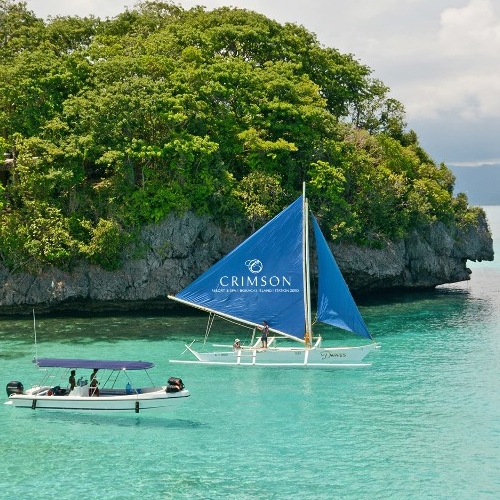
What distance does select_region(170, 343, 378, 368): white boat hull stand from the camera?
31.8 meters

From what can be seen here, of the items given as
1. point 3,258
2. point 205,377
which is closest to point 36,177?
point 3,258

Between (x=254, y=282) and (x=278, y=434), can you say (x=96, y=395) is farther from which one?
(x=254, y=282)

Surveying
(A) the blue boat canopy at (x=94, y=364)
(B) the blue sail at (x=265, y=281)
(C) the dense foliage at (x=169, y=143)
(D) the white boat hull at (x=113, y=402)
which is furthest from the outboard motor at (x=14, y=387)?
(C) the dense foliage at (x=169, y=143)

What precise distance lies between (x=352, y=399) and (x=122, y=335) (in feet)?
55.9

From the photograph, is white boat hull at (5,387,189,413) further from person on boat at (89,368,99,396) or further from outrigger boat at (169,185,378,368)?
outrigger boat at (169,185,378,368)

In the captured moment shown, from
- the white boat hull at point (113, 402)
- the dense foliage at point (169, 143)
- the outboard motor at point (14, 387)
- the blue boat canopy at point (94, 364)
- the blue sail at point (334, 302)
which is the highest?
the dense foliage at point (169, 143)

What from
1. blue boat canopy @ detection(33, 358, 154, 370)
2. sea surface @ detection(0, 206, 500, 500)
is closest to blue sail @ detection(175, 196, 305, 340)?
sea surface @ detection(0, 206, 500, 500)

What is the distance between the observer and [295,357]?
31.9 m

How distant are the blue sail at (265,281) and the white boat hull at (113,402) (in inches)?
336

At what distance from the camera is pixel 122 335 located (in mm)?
39469

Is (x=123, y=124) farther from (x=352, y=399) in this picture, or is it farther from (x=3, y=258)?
(x=352, y=399)

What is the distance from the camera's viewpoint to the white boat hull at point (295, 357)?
31781 millimetres

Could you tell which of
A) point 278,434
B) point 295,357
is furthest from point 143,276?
point 278,434

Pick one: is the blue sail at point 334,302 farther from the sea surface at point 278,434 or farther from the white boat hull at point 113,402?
the white boat hull at point 113,402
